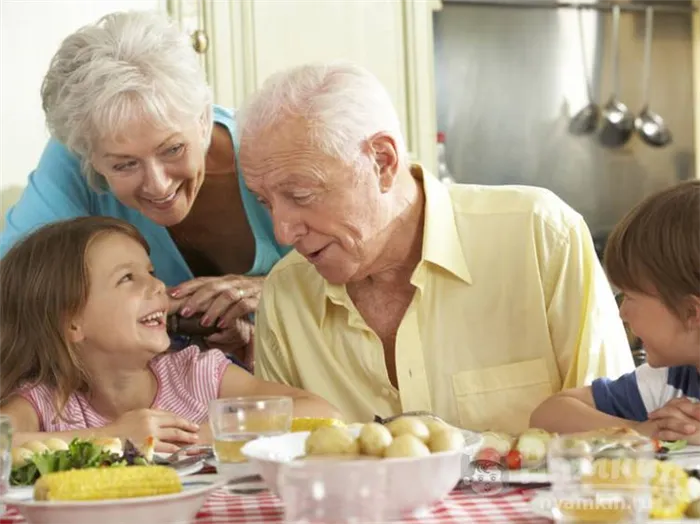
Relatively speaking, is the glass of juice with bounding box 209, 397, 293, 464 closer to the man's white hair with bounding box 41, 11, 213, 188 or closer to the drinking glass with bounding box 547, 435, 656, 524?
the drinking glass with bounding box 547, 435, 656, 524

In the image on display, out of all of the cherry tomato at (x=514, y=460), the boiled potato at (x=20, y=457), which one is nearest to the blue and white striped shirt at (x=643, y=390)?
the cherry tomato at (x=514, y=460)

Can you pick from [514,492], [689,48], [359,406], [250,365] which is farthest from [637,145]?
[514,492]

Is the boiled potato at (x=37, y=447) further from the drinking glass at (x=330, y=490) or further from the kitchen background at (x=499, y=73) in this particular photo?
the kitchen background at (x=499, y=73)

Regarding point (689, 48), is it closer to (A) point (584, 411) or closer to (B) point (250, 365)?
(B) point (250, 365)

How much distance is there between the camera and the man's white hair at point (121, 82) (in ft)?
7.24

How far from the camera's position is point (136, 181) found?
228cm

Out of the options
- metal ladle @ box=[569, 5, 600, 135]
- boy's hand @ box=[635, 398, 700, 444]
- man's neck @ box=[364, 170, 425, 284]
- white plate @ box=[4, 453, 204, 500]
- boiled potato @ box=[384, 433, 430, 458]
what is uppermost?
metal ladle @ box=[569, 5, 600, 135]

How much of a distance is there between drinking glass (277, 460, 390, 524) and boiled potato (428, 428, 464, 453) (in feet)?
0.43

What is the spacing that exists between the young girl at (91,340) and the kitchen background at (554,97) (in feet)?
8.39

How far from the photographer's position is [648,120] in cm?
486

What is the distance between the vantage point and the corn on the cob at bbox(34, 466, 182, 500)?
3.81ft

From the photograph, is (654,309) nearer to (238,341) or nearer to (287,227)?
(287,227)

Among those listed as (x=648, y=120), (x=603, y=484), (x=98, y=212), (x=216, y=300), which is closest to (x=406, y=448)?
(x=603, y=484)

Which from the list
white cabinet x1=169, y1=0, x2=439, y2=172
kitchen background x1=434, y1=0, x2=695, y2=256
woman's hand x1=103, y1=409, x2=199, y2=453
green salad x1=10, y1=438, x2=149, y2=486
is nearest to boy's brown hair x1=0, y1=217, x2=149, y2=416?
woman's hand x1=103, y1=409, x2=199, y2=453
